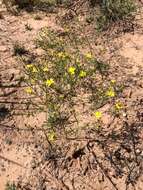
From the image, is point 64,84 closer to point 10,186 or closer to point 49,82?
point 49,82

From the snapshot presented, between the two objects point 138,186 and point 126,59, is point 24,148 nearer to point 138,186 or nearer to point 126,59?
point 138,186

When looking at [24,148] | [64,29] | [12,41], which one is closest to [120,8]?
[64,29]

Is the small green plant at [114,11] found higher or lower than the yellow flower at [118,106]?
higher

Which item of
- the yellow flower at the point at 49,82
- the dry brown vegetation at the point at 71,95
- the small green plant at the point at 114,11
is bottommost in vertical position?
the dry brown vegetation at the point at 71,95

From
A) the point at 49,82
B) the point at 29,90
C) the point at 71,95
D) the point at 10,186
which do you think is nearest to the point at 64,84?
the point at 71,95

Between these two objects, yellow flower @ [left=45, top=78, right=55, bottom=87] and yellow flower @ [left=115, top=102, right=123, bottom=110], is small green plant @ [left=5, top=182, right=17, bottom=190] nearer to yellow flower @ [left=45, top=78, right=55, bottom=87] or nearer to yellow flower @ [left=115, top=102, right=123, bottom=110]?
yellow flower @ [left=45, top=78, right=55, bottom=87]

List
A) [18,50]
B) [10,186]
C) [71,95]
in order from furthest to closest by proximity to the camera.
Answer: [18,50], [71,95], [10,186]

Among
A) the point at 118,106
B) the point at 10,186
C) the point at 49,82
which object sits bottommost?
the point at 10,186

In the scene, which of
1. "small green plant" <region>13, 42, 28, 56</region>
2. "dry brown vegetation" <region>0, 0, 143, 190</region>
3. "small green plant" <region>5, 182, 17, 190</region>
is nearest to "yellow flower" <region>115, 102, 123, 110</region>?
"dry brown vegetation" <region>0, 0, 143, 190</region>

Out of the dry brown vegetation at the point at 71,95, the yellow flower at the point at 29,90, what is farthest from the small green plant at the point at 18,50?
the yellow flower at the point at 29,90

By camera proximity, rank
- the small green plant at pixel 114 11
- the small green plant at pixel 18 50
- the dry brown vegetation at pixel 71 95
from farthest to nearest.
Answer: the small green plant at pixel 114 11 < the small green plant at pixel 18 50 < the dry brown vegetation at pixel 71 95

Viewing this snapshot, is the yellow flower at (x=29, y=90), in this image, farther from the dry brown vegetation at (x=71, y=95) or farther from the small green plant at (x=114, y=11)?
the small green plant at (x=114, y=11)

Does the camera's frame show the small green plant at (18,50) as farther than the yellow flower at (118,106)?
Yes

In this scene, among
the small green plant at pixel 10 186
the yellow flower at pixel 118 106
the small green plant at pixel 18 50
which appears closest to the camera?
the small green plant at pixel 10 186
